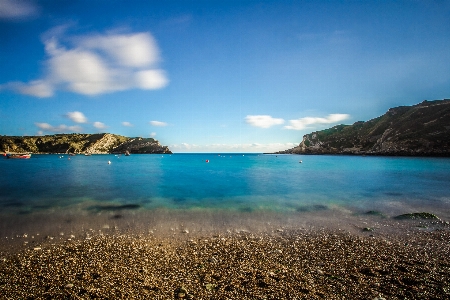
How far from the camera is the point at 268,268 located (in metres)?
9.47

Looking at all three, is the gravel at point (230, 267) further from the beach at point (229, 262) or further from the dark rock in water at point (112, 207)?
the dark rock in water at point (112, 207)

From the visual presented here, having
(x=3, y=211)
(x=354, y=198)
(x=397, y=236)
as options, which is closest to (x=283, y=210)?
(x=397, y=236)

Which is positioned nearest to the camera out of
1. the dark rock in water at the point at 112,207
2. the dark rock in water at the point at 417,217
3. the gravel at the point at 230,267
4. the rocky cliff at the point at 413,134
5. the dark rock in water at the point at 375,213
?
the gravel at the point at 230,267

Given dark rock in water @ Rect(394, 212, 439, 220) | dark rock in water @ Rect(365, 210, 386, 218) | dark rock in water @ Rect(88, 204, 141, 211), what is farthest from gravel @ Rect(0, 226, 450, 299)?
dark rock in water @ Rect(88, 204, 141, 211)

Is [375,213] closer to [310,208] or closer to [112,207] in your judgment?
[310,208]

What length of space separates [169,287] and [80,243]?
782 cm

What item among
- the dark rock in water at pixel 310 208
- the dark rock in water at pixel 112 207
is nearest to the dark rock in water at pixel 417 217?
the dark rock in water at pixel 310 208

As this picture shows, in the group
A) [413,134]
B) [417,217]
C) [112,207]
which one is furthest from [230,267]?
[413,134]

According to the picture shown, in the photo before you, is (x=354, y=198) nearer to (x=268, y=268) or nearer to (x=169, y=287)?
(x=268, y=268)

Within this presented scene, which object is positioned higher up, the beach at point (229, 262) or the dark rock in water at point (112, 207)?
the beach at point (229, 262)

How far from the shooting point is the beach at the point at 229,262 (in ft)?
25.5

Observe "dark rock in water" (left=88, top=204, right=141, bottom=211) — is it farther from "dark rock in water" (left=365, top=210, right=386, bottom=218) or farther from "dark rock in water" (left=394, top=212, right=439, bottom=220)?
"dark rock in water" (left=394, top=212, right=439, bottom=220)

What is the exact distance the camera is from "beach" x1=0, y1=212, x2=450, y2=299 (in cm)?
776

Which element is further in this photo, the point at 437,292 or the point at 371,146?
the point at 371,146
